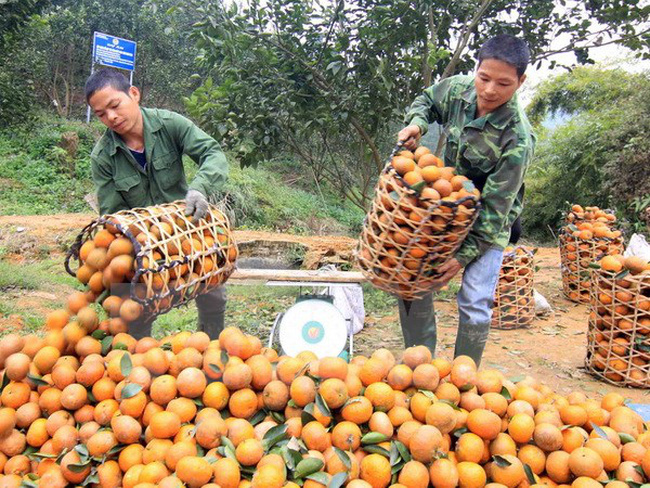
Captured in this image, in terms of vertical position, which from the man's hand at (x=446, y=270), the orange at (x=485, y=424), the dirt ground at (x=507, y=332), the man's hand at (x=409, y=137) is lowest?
the dirt ground at (x=507, y=332)

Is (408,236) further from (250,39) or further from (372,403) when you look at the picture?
(250,39)

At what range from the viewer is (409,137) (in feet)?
7.25

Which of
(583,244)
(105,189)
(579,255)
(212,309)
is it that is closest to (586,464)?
(212,309)

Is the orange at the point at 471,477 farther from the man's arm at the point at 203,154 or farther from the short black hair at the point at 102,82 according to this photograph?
the short black hair at the point at 102,82

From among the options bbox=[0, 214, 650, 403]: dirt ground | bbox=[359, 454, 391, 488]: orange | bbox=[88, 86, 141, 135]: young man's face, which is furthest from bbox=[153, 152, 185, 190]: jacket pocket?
bbox=[0, 214, 650, 403]: dirt ground

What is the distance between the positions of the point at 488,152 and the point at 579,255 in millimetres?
4337

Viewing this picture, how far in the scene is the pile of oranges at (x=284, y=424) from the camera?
1222mm

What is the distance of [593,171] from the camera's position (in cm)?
1148

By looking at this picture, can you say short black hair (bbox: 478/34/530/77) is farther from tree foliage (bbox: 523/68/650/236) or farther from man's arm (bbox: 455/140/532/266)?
tree foliage (bbox: 523/68/650/236)

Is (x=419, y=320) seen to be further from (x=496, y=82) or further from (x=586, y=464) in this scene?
(x=586, y=464)

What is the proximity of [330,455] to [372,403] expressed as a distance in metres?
0.19

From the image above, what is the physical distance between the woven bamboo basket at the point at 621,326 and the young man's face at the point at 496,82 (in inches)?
81.4

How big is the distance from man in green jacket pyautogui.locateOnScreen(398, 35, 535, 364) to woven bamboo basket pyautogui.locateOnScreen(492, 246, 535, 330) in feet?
9.26

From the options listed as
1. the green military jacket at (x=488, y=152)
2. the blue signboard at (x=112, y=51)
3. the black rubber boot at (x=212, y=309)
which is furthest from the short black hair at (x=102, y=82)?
the blue signboard at (x=112, y=51)
